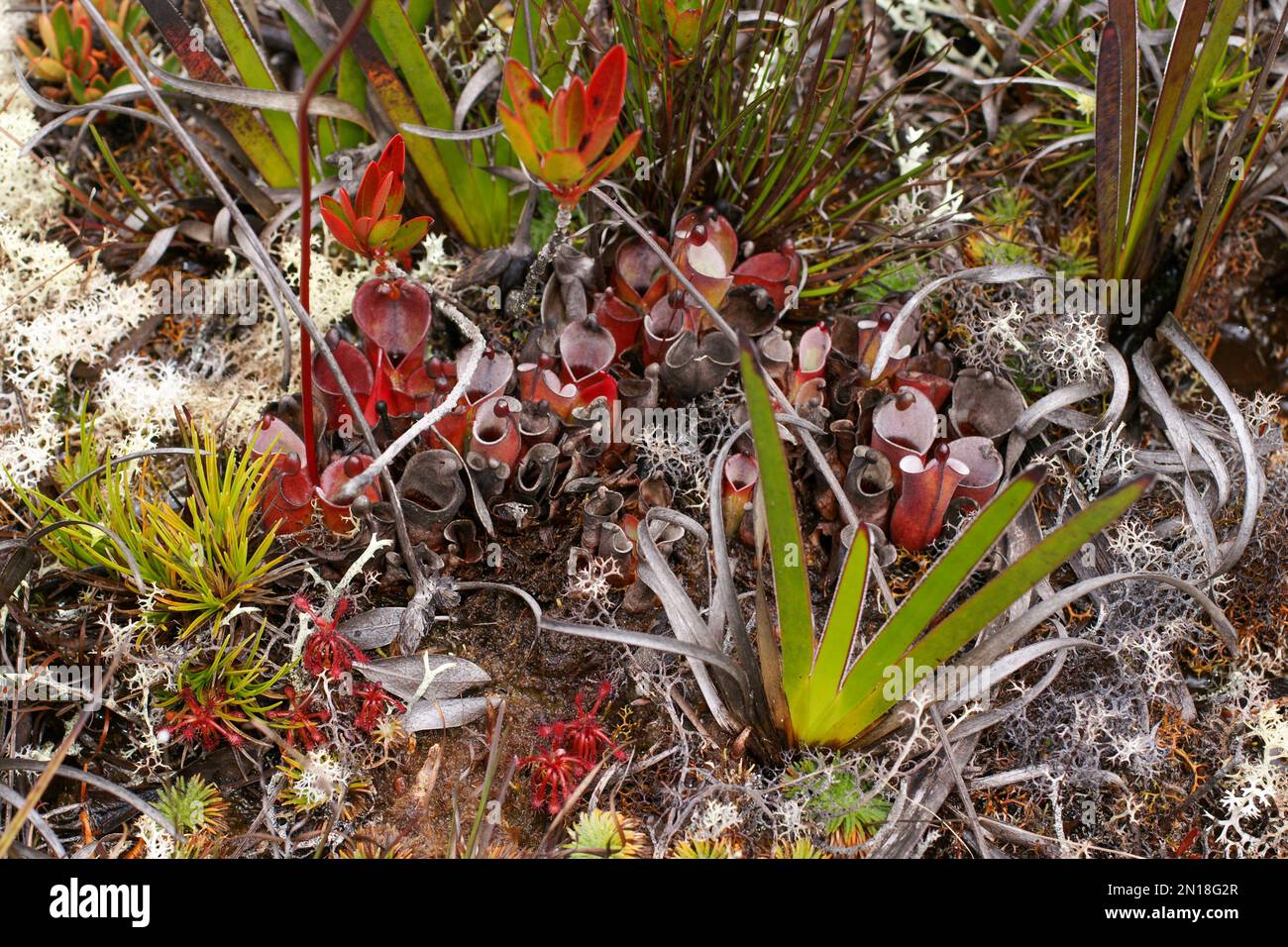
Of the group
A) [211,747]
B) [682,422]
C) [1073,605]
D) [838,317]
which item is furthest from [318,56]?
[1073,605]

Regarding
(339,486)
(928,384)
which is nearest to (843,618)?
(928,384)

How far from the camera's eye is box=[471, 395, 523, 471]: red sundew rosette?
169cm

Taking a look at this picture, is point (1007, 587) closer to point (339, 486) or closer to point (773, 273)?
point (773, 273)

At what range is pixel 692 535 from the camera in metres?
1.83

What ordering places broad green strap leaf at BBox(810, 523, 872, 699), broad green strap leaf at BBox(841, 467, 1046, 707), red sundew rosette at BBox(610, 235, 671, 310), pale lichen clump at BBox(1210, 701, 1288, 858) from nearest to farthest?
1. broad green strap leaf at BBox(841, 467, 1046, 707)
2. broad green strap leaf at BBox(810, 523, 872, 699)
3. pale lichen clump at BBox(1210, 701, 1288, 858)
4. red sundew rosette at BBox(610, 235, 671, 310)

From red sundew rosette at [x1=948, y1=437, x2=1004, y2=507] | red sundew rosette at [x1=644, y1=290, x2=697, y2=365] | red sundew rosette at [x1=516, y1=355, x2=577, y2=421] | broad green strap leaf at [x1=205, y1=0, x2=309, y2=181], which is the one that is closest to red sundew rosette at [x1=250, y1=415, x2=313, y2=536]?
red sundew rosette at [x1=516, y1=355, x2=577, y2=421]

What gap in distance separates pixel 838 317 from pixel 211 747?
1.45m

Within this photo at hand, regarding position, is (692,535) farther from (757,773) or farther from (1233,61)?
(1233,61)

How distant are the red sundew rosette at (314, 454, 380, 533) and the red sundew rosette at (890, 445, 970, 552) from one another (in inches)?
37.9

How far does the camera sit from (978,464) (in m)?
1.75

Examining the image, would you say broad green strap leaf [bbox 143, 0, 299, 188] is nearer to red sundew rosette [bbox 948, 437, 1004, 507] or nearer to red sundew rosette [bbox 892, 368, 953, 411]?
red sundew rosette [bbox 892, 368, 953, 411]

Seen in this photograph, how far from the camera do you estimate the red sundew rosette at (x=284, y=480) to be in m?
1.67

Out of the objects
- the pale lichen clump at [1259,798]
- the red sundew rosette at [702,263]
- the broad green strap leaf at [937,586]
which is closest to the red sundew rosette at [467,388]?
the red sundew rosette at [702,263]

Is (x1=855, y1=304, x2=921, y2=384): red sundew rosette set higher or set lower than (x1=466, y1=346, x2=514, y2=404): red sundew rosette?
higher
